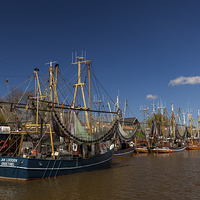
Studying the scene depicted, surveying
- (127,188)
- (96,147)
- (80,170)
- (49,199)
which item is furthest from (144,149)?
(49,199)

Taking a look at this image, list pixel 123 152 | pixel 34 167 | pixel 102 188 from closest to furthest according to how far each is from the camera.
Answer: pixel 102 188 → pixel 34 167 → pixel 123 152

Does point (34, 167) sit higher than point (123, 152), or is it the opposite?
point (34, 167)

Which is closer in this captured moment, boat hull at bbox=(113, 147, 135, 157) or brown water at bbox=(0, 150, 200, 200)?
brown water at bbox=(0, 150, 200, 200)

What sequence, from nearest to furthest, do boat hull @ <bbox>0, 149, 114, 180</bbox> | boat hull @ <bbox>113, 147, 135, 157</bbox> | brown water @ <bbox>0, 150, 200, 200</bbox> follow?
brown water @ <bbox>0, 150, 200, 200</bbox> → boat hull @ <bbox>0, 149, 114, 180</bbox> → boat hull @ <bbox>113, 147, 135, 157</bbox>

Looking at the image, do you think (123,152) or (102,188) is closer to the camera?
(102,188)

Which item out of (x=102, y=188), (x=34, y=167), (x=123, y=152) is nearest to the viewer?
(x=102, y=188)

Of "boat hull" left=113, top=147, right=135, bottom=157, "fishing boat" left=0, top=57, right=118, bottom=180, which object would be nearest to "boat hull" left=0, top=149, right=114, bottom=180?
"fishing boat" left=0, top=57, right=118, bottom=180

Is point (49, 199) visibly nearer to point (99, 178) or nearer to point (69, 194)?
point (69, 194)

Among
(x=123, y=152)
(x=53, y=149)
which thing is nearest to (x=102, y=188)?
(x=53, y=149)

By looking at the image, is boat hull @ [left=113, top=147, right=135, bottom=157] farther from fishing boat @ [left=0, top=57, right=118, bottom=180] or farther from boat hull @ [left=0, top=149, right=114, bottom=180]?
boat hull @ [left=0, top=149, right=114, bottom=180]

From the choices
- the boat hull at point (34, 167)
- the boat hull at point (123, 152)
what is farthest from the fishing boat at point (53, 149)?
the boat hull at point (123, 152)

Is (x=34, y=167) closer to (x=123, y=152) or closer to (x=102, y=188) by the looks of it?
(x=102, y=188)

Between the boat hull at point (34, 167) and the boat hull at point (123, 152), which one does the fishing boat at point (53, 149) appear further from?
the boat hull at point (123, 152)

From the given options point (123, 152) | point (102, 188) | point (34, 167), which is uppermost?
point (34, 167)
